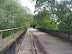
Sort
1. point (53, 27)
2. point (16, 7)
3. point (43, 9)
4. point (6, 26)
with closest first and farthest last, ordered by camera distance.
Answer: point (6, 26)
point (16, 7)
point (53, 27)
point (43, 9)

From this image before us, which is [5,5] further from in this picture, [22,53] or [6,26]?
[22,53]

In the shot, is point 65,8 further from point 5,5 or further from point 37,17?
point 37,17

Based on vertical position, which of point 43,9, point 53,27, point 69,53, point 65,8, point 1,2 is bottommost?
point 69,53

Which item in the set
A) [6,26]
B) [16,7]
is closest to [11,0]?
[16,7]

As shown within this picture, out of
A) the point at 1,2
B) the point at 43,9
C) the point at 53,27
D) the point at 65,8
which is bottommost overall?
the point at 53,27

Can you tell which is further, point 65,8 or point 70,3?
point 65,8

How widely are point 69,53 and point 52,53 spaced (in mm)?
1191

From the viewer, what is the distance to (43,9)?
1105 inches

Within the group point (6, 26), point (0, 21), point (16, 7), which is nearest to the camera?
point (0, 21)

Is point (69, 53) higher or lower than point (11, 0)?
lower

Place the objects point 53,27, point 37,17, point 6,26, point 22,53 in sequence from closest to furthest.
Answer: point 22,53
point 6,26
point 53,27
point 37,17

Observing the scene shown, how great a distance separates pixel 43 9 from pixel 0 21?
62.4 ft

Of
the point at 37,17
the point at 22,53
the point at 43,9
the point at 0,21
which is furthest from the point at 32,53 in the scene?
the point at 37,17

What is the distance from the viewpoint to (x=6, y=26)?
1188 cm
